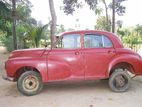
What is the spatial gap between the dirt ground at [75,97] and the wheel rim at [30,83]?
0.24 metres

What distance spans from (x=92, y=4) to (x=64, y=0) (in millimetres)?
1562

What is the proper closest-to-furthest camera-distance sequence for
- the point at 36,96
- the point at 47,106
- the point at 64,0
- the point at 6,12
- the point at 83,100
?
the point at 47,106 < the point at 83,100 < the point at 36,96 < the point at 6,12 < the point at 64,0

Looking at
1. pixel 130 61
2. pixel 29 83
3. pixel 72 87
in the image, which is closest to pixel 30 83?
pixel 29 83

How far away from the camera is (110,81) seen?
731 cm

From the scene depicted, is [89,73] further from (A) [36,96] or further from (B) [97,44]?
(A) [36,96]

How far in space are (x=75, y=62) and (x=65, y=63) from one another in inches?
10.8

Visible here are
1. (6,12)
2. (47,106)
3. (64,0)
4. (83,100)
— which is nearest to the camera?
(47,106)

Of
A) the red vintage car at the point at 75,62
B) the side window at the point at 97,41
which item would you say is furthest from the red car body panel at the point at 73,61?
the side window at the point at 97,41

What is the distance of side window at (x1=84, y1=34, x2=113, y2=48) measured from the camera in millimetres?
7402

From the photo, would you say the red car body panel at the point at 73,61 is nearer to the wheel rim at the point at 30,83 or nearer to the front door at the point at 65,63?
the front door at the point at 65,63

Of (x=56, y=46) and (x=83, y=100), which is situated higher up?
(x=56, y=46)

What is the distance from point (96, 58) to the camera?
23.9 ft

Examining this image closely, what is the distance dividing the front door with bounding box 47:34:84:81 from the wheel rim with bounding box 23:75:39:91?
401 mm

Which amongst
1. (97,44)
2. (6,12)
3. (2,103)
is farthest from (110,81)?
(6,12)
